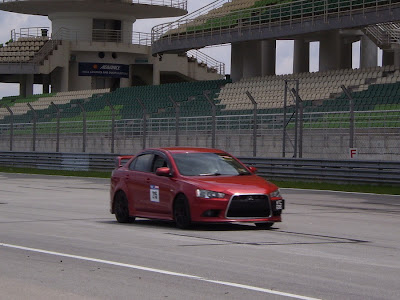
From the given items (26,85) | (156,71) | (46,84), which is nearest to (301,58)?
(156,71)

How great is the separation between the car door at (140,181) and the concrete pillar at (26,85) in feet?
176

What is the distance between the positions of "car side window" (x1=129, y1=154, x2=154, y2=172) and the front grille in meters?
2.05

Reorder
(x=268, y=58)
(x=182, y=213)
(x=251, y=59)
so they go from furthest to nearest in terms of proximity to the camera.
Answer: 1. (x=268, y=58)
2. (x=251, y=59)
3. (x=182, y=213)

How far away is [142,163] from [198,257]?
485 cm

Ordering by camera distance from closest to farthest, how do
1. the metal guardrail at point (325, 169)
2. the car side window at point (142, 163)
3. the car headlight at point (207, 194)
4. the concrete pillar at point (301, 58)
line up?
the car headlight at point (207, 194), the car side window at point (142, 163), the metal guardrail at point (325, 169), the concrete pillar at point (301, 58)

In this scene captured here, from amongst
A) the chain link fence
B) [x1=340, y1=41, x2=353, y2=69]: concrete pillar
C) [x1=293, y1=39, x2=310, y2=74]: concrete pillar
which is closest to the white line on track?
the chain link fence

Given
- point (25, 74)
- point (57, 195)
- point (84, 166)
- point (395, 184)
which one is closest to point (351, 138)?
point (395, 184)

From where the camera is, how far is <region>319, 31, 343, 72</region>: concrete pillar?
147 ft

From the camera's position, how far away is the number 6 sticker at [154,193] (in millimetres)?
14508

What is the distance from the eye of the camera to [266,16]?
43906mm

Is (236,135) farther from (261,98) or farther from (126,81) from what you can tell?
(126,81)

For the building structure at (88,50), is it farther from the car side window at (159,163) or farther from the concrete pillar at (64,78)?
the car side window at (159,163)

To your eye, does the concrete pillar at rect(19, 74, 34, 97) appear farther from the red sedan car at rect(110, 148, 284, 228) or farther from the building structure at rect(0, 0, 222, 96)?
the red sedan car at rect(110, 148, 284, 228)

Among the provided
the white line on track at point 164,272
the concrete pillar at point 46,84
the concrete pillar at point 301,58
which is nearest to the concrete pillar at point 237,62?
the concrete pillar at point 301,58
